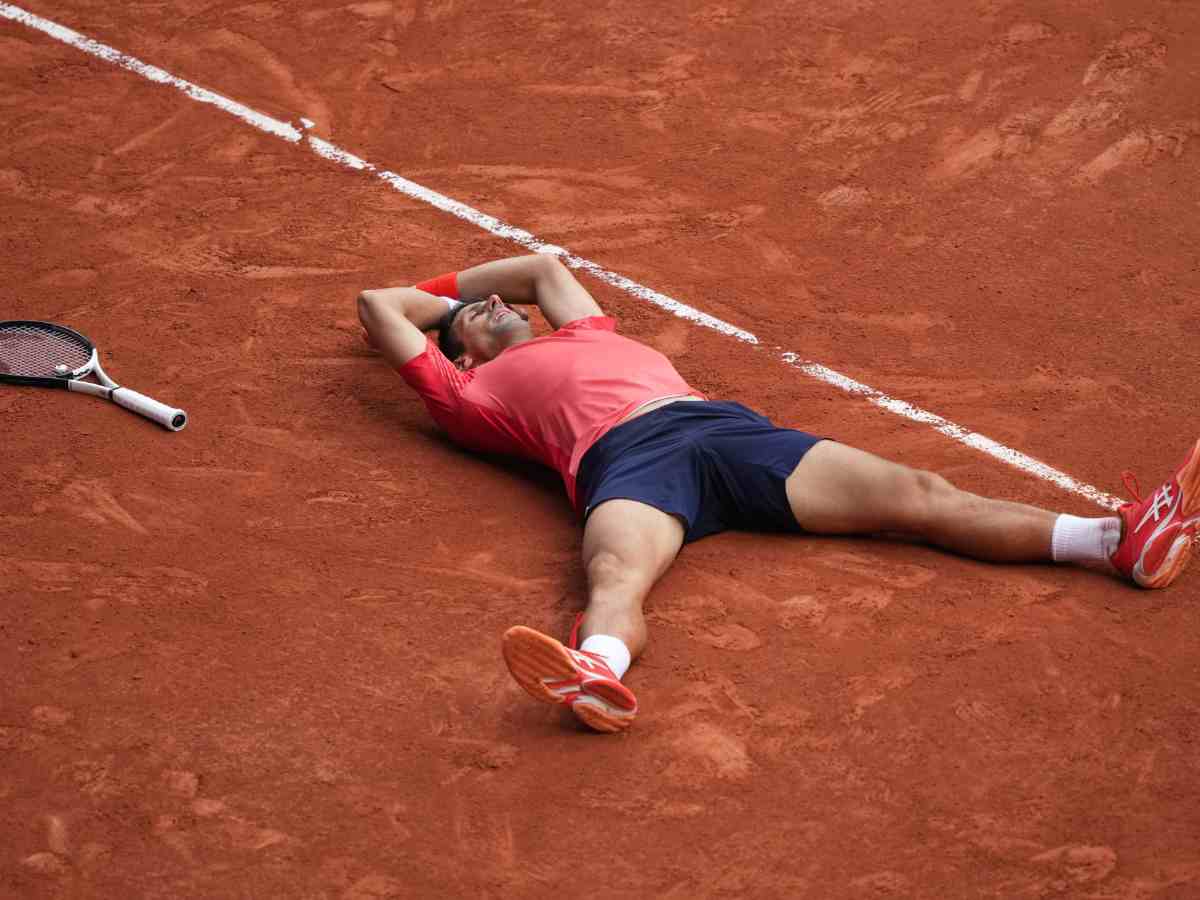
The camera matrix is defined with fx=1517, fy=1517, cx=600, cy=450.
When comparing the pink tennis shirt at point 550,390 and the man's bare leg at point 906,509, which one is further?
the pink tennis shirt at point 550,390

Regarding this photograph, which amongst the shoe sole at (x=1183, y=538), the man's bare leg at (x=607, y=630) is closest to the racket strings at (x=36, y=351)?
the man's bare leg at (x=607, y=630)

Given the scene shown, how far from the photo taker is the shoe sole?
5.13m

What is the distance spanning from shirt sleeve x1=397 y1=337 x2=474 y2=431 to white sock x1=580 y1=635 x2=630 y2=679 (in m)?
1.54

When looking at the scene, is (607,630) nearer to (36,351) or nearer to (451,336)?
(451,336)

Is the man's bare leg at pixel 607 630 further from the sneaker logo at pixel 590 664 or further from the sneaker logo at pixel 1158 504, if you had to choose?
the sneaker logo at pixel 1158 504

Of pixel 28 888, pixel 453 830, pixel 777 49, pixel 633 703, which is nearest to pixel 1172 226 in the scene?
pixel 777 49

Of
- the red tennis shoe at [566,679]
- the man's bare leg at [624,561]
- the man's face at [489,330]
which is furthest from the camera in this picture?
the man's face at [489,330]

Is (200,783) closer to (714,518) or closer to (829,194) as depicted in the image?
(714,518)

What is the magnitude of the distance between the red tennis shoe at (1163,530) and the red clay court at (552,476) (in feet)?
0.47

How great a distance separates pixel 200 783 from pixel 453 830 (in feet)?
2.67

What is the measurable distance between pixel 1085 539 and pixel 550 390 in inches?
81.4

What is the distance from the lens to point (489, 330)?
647 centimetres

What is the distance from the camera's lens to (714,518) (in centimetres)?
571

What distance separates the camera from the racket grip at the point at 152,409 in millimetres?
6324
